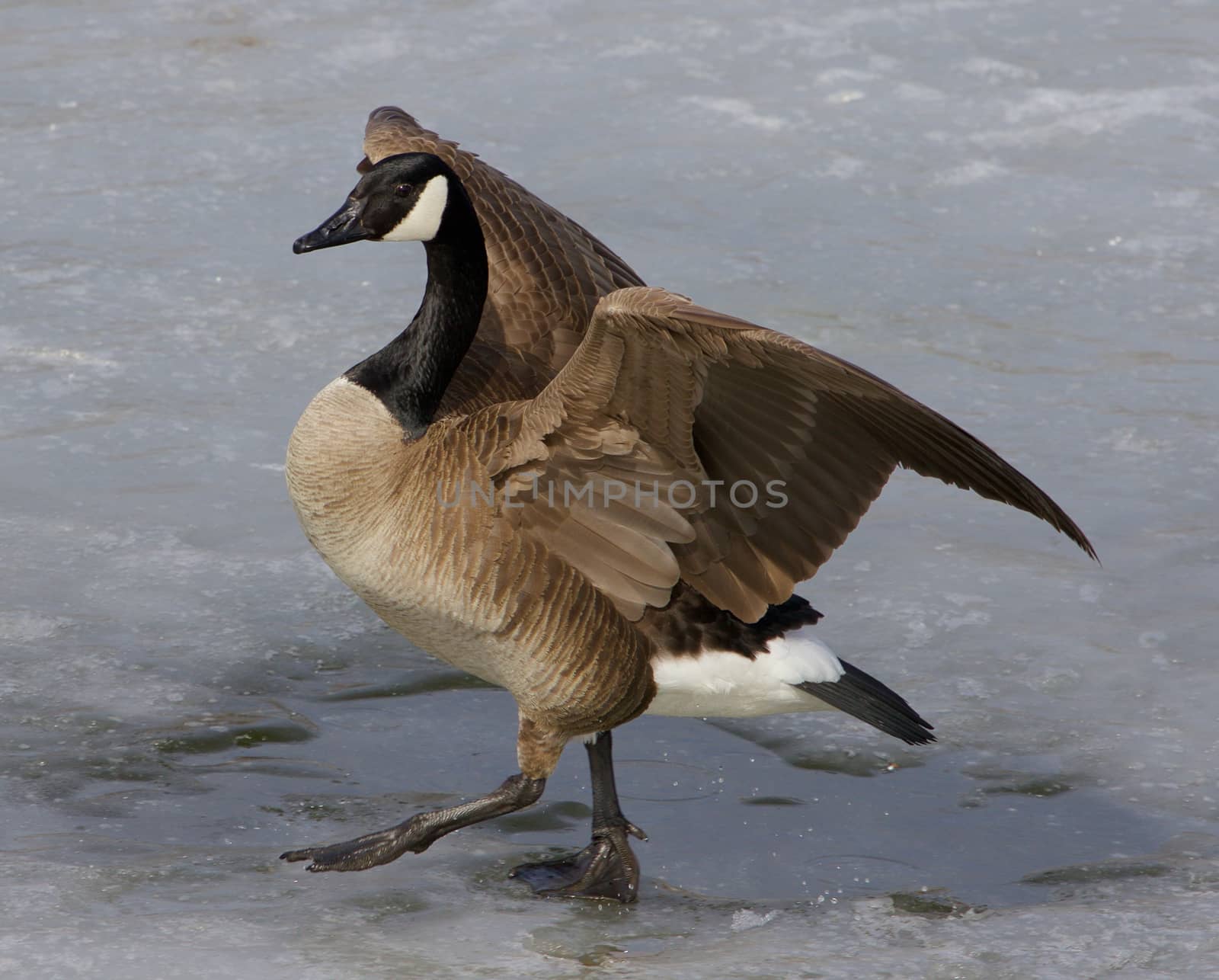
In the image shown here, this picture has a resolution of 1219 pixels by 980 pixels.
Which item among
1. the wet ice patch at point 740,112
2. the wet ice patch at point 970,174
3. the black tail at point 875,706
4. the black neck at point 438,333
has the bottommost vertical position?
the black tail at point 875,706

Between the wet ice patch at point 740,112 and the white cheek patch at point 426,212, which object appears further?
the wet ice patch at point 740,112

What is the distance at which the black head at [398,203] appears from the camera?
414 centimetres

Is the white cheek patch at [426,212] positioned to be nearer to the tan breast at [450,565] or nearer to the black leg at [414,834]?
the tan breast at [450,565]

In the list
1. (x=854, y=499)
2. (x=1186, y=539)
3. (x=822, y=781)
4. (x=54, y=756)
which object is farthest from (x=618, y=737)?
(x=1186, y=539)

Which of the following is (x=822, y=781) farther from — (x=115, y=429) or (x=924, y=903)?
(x=115, y=429)

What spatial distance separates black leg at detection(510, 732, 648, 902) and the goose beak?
1464 mm

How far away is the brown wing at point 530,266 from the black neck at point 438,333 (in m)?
0.54

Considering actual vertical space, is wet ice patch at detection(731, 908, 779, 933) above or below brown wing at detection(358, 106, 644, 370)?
below

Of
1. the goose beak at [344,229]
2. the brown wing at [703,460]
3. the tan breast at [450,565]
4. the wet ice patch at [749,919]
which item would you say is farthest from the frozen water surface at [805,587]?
the goose beak at [344,229]

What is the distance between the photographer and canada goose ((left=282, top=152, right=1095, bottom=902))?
12.6 feet

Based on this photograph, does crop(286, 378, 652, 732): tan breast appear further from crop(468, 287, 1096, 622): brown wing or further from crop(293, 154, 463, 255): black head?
crop(293, 154, 463, 255): black head

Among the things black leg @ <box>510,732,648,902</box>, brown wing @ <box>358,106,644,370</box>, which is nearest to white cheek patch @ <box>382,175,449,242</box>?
brown wing @ <box>358,106,644,370</box>

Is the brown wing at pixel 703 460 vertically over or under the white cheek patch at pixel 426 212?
under

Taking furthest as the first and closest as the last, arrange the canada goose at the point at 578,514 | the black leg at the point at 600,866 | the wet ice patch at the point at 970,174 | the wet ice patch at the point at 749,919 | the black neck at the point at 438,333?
1. the wet ice patch at the point at 970,174
2. the black neck at the point at 438,333
3. the black leg at the point at 600,866
4. the canada goose at the point at 578,514
5. the wet ice patch at the point at 749,919
